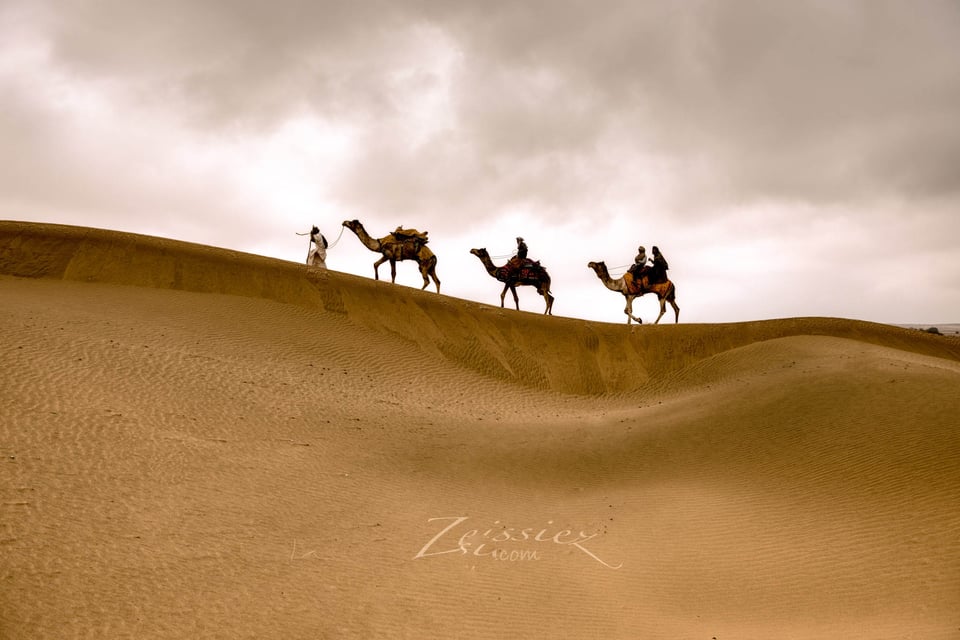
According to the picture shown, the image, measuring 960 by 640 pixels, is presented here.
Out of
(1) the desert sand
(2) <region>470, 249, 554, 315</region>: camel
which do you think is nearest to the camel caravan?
(2) <region>470, 249, 554, 315</region>: camel

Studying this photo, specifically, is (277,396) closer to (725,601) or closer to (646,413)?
(646,413)

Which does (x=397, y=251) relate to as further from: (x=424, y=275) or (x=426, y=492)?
(x=426, y=492)

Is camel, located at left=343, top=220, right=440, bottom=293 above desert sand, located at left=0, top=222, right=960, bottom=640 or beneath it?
above

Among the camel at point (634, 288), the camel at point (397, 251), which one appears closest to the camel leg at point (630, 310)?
the camel at point (634, 288)

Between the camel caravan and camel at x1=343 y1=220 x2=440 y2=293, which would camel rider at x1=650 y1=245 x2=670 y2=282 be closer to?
the camel caravan

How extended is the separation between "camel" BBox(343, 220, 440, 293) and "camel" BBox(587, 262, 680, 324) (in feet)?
21.0

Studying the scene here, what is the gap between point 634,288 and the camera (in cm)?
2670

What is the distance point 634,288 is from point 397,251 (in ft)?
29.7

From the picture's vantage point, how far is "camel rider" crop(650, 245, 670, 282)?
1034 inches

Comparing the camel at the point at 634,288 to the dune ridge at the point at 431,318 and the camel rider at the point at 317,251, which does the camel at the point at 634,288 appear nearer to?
the dune ridge at the point at 431,318

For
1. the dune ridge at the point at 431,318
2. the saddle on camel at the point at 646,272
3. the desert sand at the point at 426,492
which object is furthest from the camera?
the saddle on camel at the point at 646,272

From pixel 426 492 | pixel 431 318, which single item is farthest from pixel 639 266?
pixel 426 492

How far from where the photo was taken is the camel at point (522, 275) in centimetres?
2750

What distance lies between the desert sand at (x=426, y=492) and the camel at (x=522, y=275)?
6.58 metres
